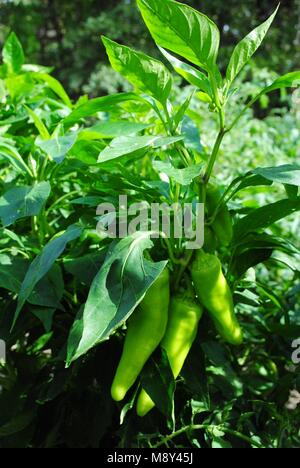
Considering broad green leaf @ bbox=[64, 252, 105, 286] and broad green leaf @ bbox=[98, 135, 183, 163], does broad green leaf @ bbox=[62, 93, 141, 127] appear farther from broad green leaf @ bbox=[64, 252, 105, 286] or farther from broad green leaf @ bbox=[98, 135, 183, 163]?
broad green leaf @ bbox=[64, 252, 105, 286]

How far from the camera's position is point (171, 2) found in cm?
73

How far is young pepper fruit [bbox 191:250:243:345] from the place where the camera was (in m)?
0.81

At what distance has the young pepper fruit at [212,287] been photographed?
810mm

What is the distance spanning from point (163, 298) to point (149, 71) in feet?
1.04

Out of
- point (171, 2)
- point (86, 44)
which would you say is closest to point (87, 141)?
point (171, 2)

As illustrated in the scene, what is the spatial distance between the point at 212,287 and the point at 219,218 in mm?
115

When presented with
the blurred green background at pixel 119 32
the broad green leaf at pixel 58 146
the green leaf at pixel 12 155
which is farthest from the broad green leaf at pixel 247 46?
the blurred green background at pixel 119 32

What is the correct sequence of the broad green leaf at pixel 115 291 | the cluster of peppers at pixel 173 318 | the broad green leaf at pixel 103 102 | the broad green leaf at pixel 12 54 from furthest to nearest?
1. the broad green leaf at pixel 12 54
2. the broad green leaf at pixel 103 102
3. the cluster of peppers at pixel 173 318
4. the broad green leaf at pixel 115 291

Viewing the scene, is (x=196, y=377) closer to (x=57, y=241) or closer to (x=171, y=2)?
(x=57, y=241)

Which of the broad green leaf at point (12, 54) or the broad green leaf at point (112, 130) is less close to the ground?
the broad green leaf at point (12, 54)

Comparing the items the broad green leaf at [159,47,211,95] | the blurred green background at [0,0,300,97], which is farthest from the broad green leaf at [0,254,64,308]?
the blurred green background at [0,0,300,97]

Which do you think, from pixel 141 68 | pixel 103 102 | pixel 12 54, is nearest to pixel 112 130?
pixel 103 102

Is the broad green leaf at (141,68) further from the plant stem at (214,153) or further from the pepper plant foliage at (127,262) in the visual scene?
the plant stem at (214,153)

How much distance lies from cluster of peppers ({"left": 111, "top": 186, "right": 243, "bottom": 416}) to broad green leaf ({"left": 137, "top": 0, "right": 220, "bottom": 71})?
197 millimetres
